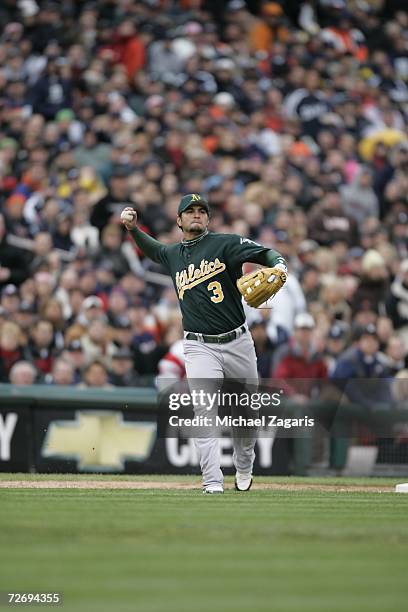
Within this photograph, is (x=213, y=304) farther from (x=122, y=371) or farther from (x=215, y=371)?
(x=122, y=371)

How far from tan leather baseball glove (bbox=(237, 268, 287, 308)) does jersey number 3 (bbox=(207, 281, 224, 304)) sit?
0.25m

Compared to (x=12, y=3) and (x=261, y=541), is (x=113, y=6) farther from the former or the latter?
(x=261, y=541)

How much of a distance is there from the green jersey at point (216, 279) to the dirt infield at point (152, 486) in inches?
59.5

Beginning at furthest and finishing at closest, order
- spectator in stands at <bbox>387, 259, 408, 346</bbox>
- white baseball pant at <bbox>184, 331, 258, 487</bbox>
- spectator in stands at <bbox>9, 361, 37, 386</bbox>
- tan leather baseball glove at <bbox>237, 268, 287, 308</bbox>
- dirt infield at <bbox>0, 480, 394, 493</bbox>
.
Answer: spectator in stands at <bbox>387, 259, 408, 346</bbox> < spectator in stands at <bbox>9, 361, 37, 386</bbox> < dirt infield at <bbox>0, 480, 394, 493</bbox> < white baseball pant at <bbox>184, 331, 258, 487</bbox> < tan leather baseball glove at <bbox>237, 268, 287, 308</bbox>

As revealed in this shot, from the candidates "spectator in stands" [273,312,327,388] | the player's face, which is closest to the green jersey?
the player's face

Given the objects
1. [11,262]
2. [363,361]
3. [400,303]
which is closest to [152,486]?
[363,361]

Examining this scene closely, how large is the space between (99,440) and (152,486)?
81.9 inches

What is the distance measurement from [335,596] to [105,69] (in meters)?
15.4

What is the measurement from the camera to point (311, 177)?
1992cm

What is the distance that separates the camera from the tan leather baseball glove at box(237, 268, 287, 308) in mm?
9742

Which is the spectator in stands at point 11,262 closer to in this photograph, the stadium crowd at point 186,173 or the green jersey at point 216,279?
the stadium crowd at point 186,173

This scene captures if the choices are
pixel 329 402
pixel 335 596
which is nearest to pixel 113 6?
pixel 329 402

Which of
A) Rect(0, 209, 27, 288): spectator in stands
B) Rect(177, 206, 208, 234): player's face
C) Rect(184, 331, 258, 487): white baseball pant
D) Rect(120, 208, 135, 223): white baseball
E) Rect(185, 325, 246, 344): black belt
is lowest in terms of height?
Rect(0, 209, 27, 288): spectator in stands

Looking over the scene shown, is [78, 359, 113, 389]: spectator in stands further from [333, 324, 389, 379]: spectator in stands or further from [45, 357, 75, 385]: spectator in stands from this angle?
[333, 324, 389, 379]: spectator in stands
